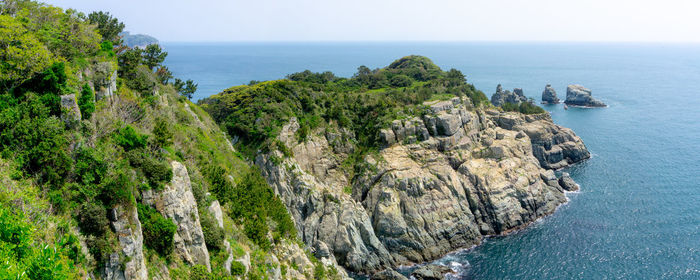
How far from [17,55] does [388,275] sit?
42516 millimetres

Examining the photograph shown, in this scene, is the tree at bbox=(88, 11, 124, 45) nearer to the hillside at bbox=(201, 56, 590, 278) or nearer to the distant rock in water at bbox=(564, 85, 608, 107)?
the hillside at bbox=(201, 56, 590, 278)

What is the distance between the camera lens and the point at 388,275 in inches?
1929

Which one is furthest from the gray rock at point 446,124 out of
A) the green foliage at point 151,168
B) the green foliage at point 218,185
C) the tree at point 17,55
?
the tree at point 17,55

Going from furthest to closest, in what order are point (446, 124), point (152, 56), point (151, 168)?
point (446, 124), point (152, 56), point (151, 168)

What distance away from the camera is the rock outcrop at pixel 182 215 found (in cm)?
2427

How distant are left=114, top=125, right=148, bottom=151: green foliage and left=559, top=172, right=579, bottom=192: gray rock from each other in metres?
74.1

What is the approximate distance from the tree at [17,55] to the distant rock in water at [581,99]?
155 m

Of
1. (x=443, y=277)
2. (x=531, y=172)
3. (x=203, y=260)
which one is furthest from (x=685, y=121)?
(x=203, y=260)

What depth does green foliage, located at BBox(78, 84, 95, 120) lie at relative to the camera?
24.5 m

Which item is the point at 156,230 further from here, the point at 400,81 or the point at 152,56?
the point at 400,81

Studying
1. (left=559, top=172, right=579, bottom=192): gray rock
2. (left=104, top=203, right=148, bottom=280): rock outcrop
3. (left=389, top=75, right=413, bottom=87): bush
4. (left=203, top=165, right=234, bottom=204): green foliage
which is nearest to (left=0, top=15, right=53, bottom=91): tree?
(left=104, top=203, right=148, bottom=280): rock outcrop

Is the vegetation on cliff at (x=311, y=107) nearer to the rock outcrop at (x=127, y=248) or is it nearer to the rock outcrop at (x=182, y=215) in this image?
the rock outcrop at (x=182, y=215)

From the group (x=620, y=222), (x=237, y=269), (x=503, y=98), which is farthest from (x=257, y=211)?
(x=503, y=98)

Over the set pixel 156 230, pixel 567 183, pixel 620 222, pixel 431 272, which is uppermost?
pixel 156 230
